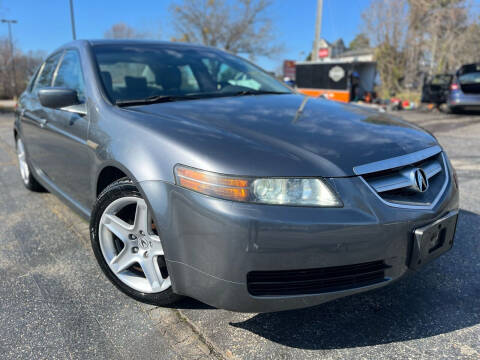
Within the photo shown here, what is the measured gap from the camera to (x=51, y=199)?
13.1ft

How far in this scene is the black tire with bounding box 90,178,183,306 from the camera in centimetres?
192

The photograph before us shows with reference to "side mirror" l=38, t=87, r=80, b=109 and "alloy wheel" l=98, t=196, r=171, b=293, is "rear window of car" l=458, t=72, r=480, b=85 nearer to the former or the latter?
"side mirror" l=38, t=87, r=80, b=109

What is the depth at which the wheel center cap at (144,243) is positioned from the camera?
1.95 meters

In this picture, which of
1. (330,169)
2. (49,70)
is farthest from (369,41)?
(330,169)

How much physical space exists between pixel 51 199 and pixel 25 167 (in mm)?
528

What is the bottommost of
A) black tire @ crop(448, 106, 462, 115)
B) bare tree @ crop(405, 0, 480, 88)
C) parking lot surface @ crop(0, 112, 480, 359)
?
parking lot surface @ crop(0, 112, 480, 359)

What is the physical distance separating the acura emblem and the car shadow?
675mm

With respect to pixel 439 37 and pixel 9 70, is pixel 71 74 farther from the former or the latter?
pixel 9 70

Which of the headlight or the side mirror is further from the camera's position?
the side mirror

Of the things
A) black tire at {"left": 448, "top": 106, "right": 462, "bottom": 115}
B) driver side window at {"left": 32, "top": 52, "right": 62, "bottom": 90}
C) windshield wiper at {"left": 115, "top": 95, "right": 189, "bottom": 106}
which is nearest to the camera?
windshield wiper at {"left": 115, "top": 95, "right": 189, "bottom": 106}

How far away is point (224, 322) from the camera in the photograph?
194 centimetres

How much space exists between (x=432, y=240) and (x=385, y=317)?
50 cm

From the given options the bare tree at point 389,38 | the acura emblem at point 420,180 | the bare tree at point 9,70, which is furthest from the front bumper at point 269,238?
the bare tree at point 9,70

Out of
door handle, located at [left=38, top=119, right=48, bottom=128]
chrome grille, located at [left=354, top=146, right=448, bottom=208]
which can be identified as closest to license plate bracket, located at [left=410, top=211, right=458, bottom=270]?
chrome grille, located at [left=354, top=146, right=448, bottom=208]
